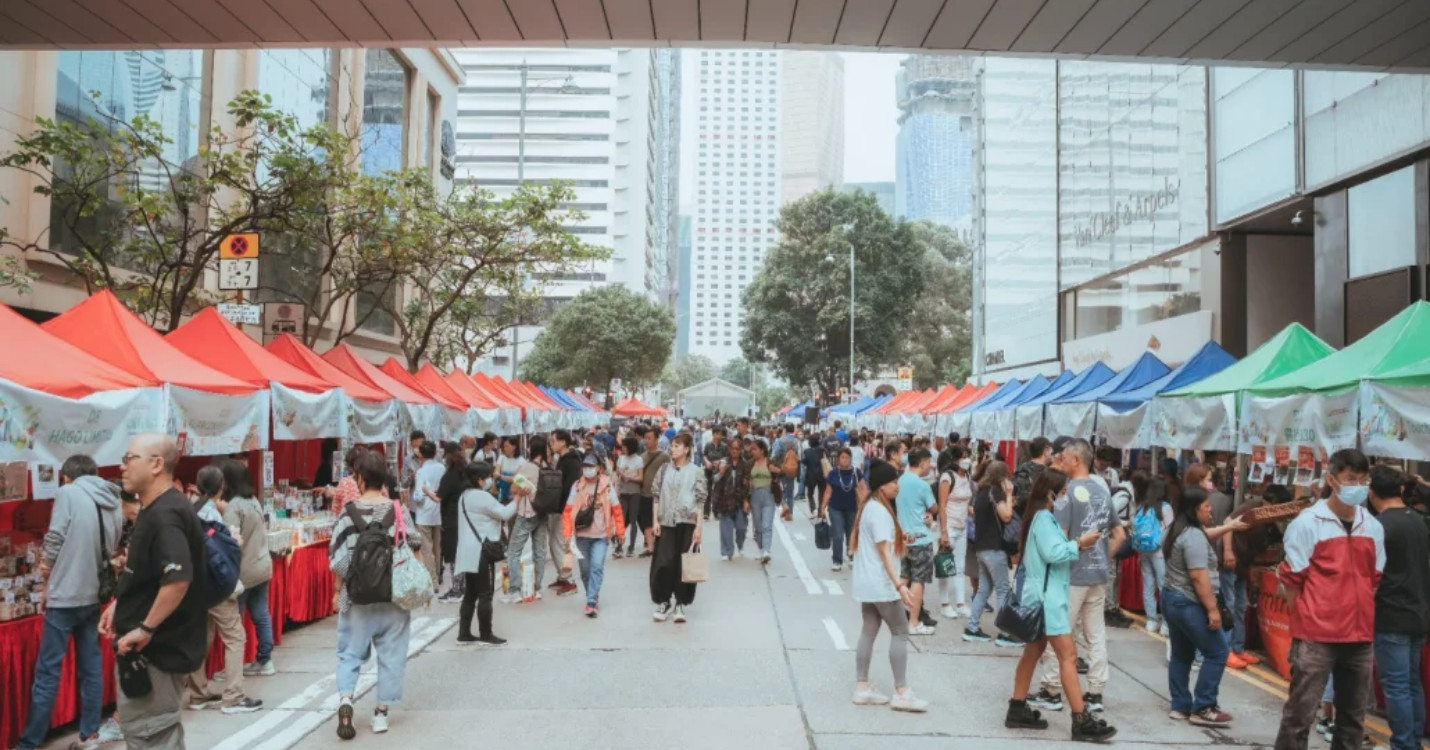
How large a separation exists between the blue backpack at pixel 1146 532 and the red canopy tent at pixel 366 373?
1086 centimetres

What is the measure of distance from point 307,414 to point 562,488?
3116 mm

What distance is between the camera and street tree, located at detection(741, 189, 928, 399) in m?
50.6

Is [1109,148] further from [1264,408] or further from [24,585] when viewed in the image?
[24,585]

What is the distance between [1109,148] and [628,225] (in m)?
86.0

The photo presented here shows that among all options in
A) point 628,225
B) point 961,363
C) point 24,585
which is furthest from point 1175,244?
point 628,225

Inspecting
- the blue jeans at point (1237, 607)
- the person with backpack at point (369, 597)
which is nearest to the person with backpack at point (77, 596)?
the person with backpack at point (369, 597)

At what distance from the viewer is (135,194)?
14.1 meters

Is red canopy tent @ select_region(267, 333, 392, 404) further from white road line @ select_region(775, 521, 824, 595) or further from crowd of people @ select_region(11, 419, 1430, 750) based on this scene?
white road line @ select_region(775, 521, 824, 595)

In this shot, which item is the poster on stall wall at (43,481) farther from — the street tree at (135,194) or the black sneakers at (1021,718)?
the black sneakers at (1021,718)

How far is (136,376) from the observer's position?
8469 millimetres

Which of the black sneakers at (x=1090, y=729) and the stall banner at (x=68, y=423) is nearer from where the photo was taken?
the stall banner at (x=68, y=423)

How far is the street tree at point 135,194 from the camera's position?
13508mm

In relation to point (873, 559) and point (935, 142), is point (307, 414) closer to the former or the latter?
point (873, 559)

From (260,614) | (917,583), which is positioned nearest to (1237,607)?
(917,583)
